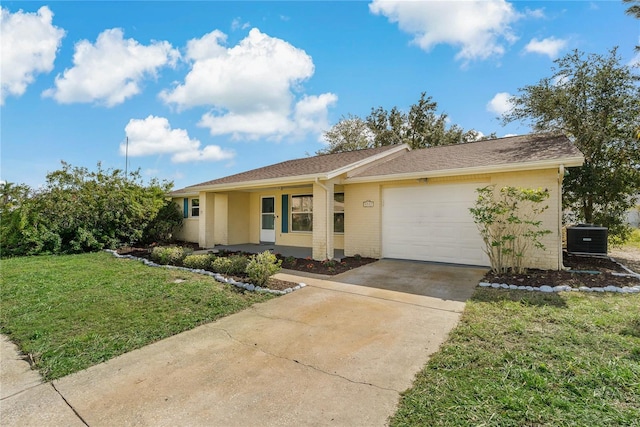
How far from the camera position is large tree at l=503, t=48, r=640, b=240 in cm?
912

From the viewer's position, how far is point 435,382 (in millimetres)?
2719

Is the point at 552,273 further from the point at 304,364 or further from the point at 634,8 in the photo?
the point at 634,8

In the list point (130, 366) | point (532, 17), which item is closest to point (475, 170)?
point (532, 17)

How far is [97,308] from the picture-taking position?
4926mm

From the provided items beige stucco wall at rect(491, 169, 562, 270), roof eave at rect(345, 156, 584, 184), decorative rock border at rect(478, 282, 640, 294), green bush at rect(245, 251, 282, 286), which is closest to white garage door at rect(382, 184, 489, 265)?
roof eave at rect(345, 156, 584, 184)

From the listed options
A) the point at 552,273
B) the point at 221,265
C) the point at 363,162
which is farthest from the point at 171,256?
the point at 552,273

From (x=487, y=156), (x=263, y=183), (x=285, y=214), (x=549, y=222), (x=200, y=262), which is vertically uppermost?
(x=487, y=156)

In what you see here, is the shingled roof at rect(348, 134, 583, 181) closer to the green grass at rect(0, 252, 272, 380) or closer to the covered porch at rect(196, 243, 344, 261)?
the covered porch at rect(196, 243, 344, 261)

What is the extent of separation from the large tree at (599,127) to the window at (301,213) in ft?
28.5

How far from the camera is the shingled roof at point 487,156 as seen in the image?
6.92m

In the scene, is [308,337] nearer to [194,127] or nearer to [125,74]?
[125,74]

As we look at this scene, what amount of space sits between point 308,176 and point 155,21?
6.41 m

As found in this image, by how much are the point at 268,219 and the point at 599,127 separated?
480 inches

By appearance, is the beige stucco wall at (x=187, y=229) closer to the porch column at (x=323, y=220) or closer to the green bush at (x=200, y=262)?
the green bush at (x=200, y=262)
